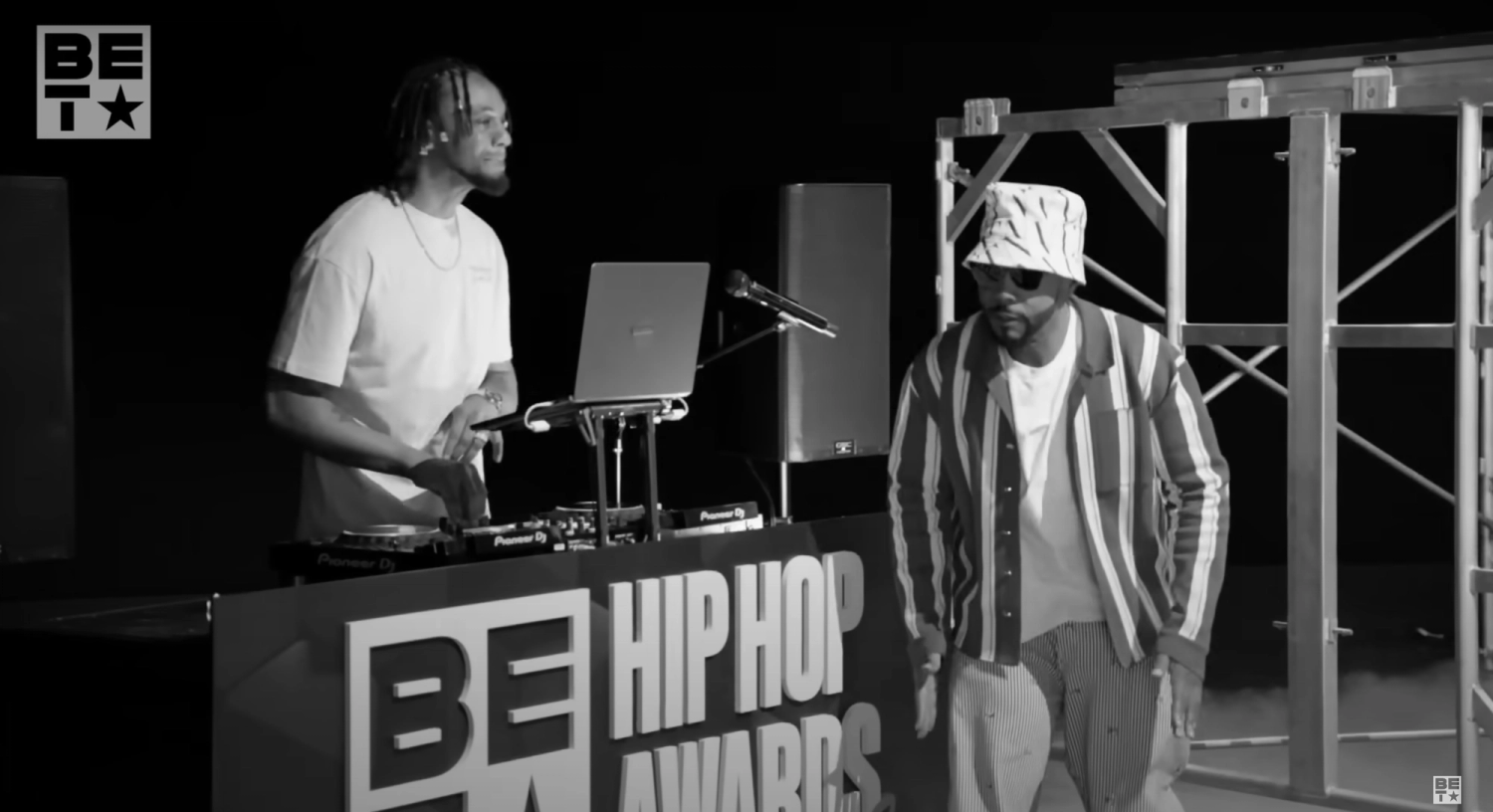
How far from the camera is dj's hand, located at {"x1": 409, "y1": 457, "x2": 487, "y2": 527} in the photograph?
3.39 metres

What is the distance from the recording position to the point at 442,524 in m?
3.15

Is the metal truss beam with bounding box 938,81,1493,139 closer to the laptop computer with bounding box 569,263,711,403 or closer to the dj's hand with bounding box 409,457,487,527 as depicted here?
the laptop computer with bounding box 569,263,711,403

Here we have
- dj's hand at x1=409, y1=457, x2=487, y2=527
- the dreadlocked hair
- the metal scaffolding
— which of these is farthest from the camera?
the metal scaffolding

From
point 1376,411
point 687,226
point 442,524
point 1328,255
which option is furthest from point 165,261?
point 1376,411

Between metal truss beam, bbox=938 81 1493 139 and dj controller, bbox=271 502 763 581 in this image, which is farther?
metal truss beam, bbox=938 81 1493 139

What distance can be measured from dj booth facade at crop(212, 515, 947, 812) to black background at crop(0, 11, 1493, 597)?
105 inches

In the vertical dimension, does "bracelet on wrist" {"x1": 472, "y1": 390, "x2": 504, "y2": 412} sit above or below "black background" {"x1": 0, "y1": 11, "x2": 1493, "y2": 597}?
below

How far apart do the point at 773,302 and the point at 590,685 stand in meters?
1.09

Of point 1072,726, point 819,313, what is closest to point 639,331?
point 1072,726

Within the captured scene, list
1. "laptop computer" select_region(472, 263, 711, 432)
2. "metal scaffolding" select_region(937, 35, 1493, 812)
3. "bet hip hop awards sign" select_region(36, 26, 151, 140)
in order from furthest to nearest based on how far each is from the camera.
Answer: "bet hip hop awards sign" select_region(36, 26, 151, 140), "metal scaffolding" select_region(937, 35, 1493, 812), "laptop computer" select_region(472, 263, 711, 432)

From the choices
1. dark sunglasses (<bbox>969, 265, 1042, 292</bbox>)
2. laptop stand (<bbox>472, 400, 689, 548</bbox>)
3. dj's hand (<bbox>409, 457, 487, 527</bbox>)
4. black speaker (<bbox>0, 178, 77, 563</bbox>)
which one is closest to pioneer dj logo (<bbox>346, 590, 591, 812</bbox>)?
laptop stand (<bbox>472, 400, 689, 548</bbox>)

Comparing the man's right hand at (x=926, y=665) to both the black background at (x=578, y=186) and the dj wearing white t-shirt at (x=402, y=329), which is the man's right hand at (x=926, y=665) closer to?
the dj wearing white t-shirt at (x=402, y=329)

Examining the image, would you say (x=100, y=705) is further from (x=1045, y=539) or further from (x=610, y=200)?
(x=610, y=200)

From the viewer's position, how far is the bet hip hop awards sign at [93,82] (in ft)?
20.7
